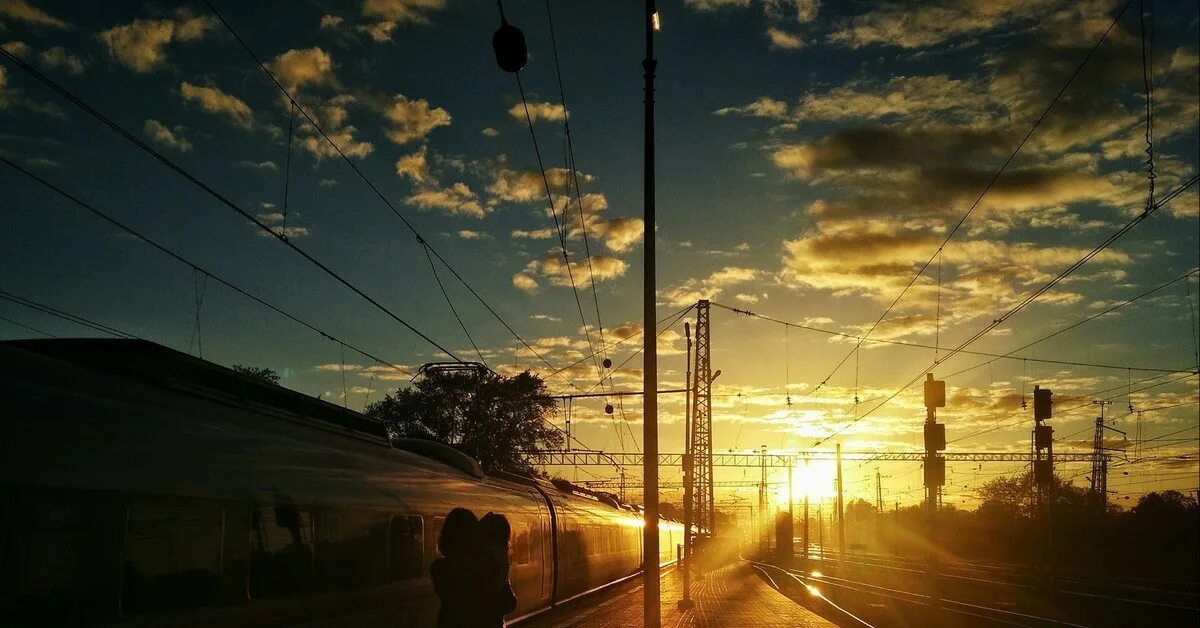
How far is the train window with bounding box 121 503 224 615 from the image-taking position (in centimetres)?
640

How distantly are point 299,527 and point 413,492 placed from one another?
3.94 meters

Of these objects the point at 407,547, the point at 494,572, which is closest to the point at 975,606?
the point at 407,547

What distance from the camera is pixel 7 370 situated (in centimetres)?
611

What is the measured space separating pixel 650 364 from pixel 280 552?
25.2ft

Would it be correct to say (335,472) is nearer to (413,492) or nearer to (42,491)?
(413,492)

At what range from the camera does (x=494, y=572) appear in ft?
28.3

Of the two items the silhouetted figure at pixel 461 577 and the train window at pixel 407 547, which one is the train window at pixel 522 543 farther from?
the silhouetted figure at pixel 461 577

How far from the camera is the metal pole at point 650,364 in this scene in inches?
563

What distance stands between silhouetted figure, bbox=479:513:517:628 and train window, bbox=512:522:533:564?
33.1 feet

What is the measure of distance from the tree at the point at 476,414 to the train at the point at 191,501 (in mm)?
53929

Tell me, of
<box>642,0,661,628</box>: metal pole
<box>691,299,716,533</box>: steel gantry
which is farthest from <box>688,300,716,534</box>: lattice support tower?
<box>642,0,661,628</box>: metal pole

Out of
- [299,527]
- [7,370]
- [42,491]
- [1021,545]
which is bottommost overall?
[1021,545]

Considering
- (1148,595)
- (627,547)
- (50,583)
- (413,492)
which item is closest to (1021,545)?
(1148,595)

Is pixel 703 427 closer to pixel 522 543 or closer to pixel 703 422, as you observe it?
pixel 703 422
